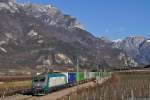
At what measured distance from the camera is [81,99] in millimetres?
56219

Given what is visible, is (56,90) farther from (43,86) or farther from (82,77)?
(82,77)

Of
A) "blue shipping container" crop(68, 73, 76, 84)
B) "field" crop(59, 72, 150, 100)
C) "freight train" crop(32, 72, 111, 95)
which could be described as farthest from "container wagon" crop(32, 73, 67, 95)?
"blue shipping container" crop(68, 73, 76, 84)

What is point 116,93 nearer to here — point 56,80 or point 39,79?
point 39,79

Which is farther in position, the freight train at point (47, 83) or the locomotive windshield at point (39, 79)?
the locomotive windshield at point (39, 79)

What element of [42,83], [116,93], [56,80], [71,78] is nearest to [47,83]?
[42,83]

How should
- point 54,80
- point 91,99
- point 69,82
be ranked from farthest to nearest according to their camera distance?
point 69,82, point 54,80, point 91,99

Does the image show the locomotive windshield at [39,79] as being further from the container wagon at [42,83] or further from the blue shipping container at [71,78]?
the blue shipping container at [71,78]

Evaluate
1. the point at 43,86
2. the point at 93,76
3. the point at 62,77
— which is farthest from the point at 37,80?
the point at 93,76

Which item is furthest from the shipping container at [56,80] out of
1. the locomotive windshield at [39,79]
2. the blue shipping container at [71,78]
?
the blue shipping container at [71,78]

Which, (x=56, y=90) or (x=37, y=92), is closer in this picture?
(x=37, y=92)

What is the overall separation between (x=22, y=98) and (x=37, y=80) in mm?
8706

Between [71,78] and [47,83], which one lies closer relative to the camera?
[47,83]

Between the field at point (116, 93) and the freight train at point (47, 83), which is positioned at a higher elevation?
the freight train at point (47, 83)

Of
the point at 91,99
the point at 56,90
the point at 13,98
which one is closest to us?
the point at 91,99
